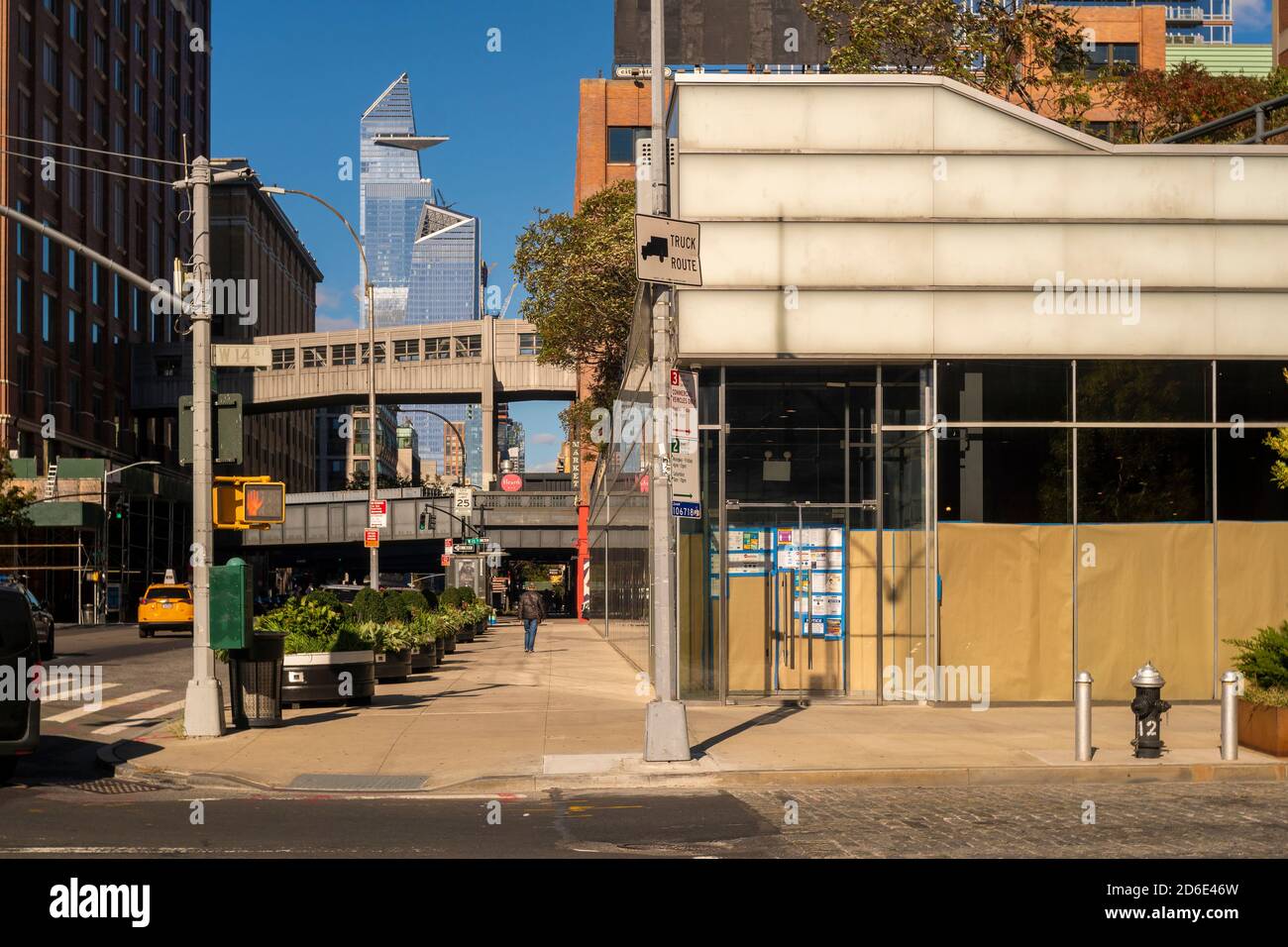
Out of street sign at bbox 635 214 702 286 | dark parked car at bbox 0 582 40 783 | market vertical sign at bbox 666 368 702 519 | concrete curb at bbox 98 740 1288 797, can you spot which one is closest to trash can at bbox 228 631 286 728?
concrete curb at bbox 98 740 1288 797

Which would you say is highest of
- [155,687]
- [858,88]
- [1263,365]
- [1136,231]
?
[858,88]

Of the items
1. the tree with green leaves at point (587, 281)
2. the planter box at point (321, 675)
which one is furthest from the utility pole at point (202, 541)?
the tree with green leaves at point (587, 281)

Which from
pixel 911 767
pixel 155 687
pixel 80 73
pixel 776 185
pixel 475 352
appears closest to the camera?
pixel 911 767

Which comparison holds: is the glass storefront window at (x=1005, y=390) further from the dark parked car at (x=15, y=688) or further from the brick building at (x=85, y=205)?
the brick building at (x=85, y=205)

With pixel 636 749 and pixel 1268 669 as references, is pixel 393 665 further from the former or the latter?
pixel 1268 669

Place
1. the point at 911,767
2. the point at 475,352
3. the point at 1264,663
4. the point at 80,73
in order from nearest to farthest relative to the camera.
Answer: the point at 911,767
the point at 1264,663
the point at 80,73
the point at 475,352

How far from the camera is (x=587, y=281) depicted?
48.3m

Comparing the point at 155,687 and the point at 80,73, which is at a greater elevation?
the point at 80,73

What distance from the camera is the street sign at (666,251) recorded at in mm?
14844

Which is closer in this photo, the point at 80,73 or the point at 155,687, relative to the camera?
the point at 155,687

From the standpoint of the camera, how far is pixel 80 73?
254ft
